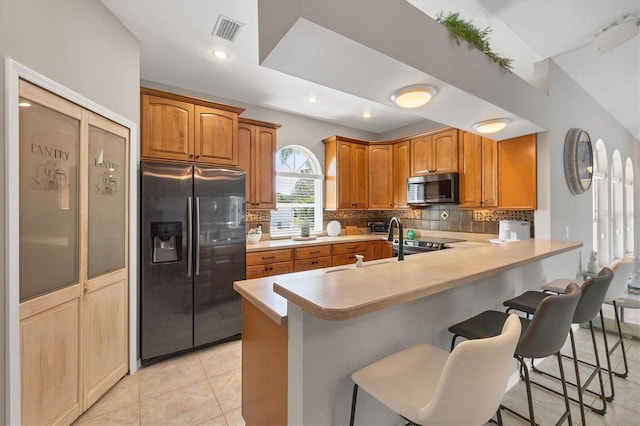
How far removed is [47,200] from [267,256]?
203 centimetres

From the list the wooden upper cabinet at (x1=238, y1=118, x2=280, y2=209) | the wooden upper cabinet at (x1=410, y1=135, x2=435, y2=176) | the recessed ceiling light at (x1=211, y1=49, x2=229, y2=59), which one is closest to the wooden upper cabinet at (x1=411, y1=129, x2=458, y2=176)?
the wooden upper cabinet at (x1=410, y1=135, x2=435, y2=176)

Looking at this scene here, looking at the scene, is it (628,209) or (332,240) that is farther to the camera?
(628,209)

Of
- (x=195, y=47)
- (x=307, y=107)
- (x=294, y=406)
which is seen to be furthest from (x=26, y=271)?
(x=307, y=107)

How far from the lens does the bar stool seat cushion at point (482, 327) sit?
4.80 feet

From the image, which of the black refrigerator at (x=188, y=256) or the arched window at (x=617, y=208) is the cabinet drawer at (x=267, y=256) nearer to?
the black refrigerator at (x=188, y=256)

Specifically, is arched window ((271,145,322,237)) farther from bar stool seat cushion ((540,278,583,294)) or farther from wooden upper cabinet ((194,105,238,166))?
bar stool seat cushion ((540,278,583,294))

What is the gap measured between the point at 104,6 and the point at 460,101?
273 cm

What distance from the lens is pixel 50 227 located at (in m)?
1.68

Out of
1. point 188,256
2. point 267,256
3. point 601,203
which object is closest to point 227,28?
point 188,256

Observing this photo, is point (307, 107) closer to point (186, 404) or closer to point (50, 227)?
point (50, 227)

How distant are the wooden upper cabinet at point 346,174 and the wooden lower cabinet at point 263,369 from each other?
3142 mm

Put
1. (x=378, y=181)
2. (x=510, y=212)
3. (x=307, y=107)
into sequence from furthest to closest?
(x=378, y=181), (x=307, y=107), (x=510, y=212)

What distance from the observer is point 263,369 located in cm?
141

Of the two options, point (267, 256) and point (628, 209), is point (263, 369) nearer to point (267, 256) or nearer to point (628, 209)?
point (267, 256)
